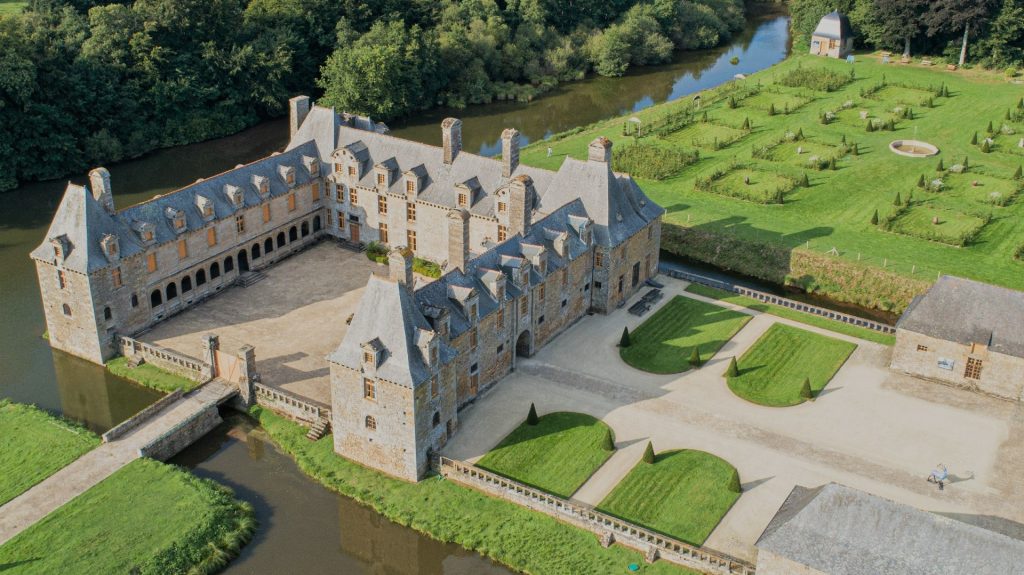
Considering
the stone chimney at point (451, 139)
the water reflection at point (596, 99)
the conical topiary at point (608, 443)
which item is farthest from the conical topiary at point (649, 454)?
the water reflection at point (596, 99)

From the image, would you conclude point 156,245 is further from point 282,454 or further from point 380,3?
point 380,3

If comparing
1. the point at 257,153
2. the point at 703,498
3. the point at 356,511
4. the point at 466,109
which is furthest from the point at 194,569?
the point at 466,109

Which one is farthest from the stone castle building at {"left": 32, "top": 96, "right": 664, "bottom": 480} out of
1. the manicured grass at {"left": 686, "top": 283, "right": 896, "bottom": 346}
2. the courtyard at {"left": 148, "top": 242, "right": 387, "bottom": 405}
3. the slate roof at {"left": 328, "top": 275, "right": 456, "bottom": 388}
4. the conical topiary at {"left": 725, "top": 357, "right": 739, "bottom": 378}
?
the conical topiary at {"left": 725, "top": 357, "right": 739, "bottom": 378}

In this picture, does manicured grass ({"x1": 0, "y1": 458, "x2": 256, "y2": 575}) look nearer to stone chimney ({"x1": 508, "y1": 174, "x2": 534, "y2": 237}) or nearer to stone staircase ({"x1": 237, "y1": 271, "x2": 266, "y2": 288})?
stone staircase ({"x1": 237, "y1": 271, "x2": 266, "y2": 288})

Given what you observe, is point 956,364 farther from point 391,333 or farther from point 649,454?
point 391,333

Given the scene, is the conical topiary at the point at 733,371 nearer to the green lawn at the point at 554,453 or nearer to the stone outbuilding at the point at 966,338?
the green lawn at the point at 554,453

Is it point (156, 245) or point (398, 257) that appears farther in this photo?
point (156, 245)
